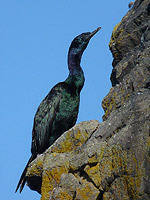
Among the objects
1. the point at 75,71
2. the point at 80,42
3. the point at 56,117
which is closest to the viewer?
the point at 56,117

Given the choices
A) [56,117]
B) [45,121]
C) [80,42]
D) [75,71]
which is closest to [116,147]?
[56,117]

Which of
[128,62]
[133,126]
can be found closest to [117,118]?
[133,126]

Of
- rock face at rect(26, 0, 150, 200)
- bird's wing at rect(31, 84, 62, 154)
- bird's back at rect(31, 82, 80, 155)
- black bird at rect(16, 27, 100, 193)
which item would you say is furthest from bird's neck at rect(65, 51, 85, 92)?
rock face at rect(26, 0, 150, 200)

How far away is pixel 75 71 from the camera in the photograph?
10008 millimetres

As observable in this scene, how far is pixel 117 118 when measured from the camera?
23.4 ft

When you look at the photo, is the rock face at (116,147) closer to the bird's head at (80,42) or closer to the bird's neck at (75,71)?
the bird's neck at (75,71)

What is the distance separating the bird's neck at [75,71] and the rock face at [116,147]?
1.09 metres

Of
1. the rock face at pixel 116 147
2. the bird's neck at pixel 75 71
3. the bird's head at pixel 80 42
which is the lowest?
the rock face at pixel 116 147

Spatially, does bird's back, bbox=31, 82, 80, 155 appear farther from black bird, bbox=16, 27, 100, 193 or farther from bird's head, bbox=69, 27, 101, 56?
bird's head, bbox=69, 27, 101, 56

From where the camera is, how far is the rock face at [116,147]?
6.23 metres

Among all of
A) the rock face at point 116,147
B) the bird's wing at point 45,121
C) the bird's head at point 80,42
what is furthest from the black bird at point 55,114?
the rock face at point 116,147

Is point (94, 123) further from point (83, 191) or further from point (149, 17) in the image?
point (149, 17)

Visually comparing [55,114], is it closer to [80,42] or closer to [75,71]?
[75,71]

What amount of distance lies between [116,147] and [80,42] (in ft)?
14.6
